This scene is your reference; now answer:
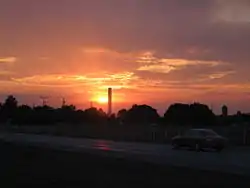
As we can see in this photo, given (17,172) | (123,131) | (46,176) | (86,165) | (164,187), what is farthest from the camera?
(123,131)

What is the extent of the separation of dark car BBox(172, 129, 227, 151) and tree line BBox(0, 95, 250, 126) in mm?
46471

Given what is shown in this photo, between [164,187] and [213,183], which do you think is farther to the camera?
[213,183]

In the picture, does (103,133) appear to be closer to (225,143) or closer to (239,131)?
(239,131)

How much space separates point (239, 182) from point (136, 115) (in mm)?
109080

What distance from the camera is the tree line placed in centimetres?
10338

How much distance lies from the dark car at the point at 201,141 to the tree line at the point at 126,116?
46.5 m

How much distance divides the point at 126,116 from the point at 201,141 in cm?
8418

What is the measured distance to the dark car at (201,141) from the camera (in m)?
43.9

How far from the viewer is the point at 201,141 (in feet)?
144

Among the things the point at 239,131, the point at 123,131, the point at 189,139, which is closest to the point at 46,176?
the point at 189,139

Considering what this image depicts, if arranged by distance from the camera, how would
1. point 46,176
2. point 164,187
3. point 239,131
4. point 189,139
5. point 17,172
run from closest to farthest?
point 164,187 < point 46,176 < point 17,172 < point 189,139 < point 239,131

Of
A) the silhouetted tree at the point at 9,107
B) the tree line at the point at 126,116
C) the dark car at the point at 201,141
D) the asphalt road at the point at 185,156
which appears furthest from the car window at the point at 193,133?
the silhouetted tree at the point at 9,107

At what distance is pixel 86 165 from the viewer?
24.3 meters

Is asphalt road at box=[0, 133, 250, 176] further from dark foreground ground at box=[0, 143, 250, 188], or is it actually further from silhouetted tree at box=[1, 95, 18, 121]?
silhouetted tree at box=[1, 95, 18, 121]
